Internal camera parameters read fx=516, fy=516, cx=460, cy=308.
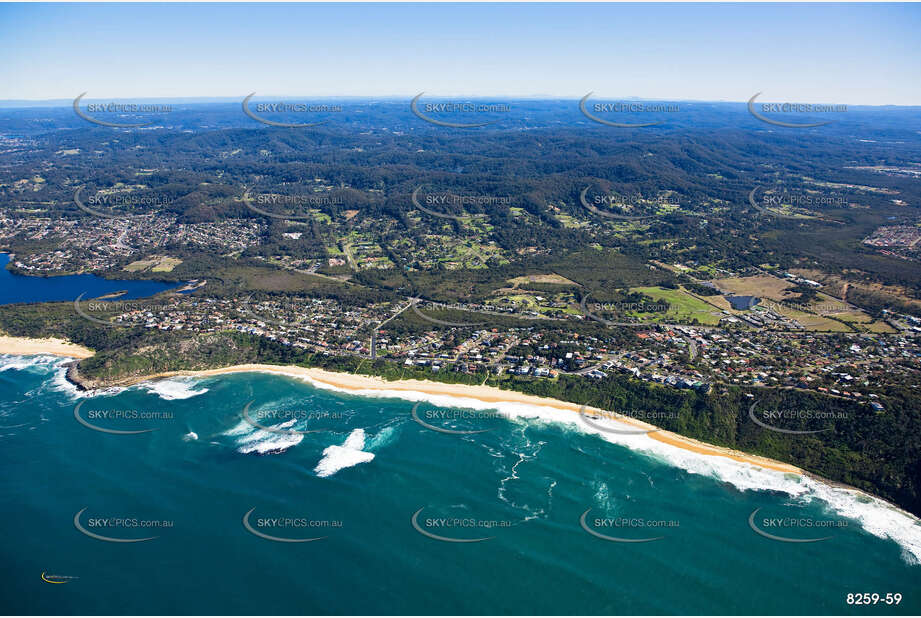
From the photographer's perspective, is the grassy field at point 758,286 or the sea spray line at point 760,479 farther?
the grassy field at point 758,286

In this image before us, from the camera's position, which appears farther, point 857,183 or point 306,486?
point 857,183

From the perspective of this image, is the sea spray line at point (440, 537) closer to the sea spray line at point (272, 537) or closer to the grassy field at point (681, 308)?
the sea spray line at point (272, 537)

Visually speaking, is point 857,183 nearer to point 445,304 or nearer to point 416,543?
point 445,304

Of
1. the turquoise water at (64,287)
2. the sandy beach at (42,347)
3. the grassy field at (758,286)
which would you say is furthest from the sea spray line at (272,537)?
the grassy field at (758,286)

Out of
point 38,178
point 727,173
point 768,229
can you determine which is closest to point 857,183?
point 727,173

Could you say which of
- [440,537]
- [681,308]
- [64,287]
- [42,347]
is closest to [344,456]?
[440,537]

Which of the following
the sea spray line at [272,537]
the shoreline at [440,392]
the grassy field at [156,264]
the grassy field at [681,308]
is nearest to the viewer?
the sea spray line at [272,537]
